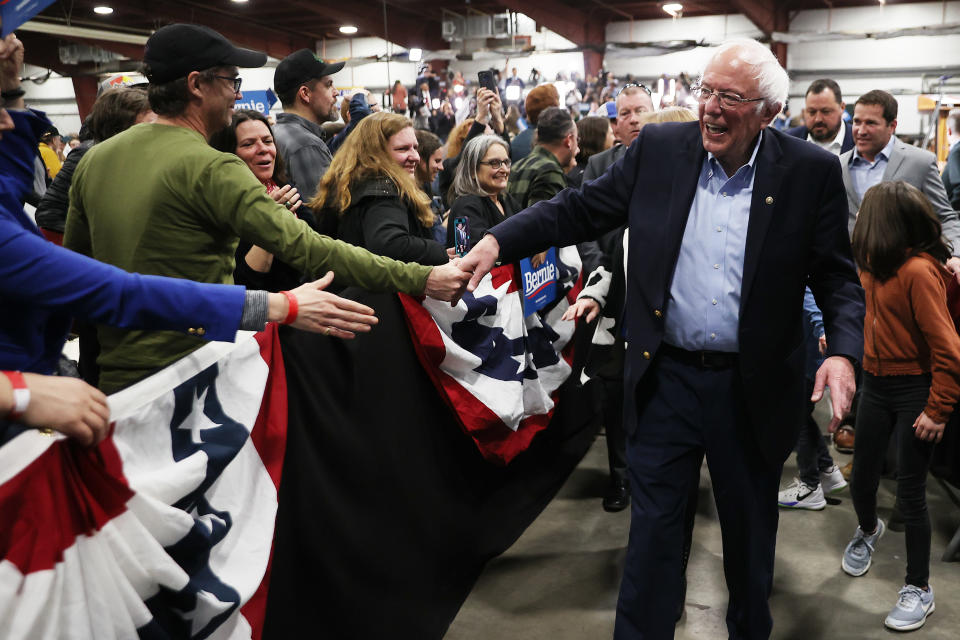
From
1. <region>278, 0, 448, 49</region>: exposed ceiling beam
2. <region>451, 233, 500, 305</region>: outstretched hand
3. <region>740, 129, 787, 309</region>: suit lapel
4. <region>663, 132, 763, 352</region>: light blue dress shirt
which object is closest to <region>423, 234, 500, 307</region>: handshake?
<region>451, 233, 500, 305</region>: outstretched hand

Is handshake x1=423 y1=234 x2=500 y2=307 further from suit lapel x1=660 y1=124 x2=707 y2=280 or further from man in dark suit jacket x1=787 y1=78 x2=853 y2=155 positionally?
man in dark suit jacket x1=787 y1=78 x2=853 y2=155

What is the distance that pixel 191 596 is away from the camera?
1587mm

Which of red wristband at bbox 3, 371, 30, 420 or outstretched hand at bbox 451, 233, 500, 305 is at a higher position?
outstretched hand at bbox 451, 233, 500, 305

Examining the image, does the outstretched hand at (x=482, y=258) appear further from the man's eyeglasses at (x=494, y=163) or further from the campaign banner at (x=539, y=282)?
the man's eyeglasses at (x=494, y=163)

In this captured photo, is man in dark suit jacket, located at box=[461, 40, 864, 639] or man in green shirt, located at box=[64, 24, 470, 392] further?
man in dark suit jacket, located at box=[461, 40, 864, 639]

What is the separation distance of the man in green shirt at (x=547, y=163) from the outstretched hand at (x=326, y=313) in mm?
2054

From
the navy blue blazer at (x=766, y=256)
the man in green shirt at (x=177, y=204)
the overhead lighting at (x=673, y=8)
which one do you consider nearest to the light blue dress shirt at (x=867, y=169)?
the navy blue blazer at (x=766, y=256)

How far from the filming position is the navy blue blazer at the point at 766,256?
200cm

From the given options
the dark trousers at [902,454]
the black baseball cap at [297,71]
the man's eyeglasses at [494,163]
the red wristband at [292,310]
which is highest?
the black baseball cap at [297,71]

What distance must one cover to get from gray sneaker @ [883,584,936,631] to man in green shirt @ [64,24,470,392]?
2.15 meters

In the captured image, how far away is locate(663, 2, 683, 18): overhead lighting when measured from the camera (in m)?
17.3

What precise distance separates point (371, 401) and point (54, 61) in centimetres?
1765

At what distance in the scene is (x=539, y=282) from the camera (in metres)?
3.64

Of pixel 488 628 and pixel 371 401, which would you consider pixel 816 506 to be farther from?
pixel 371 401
